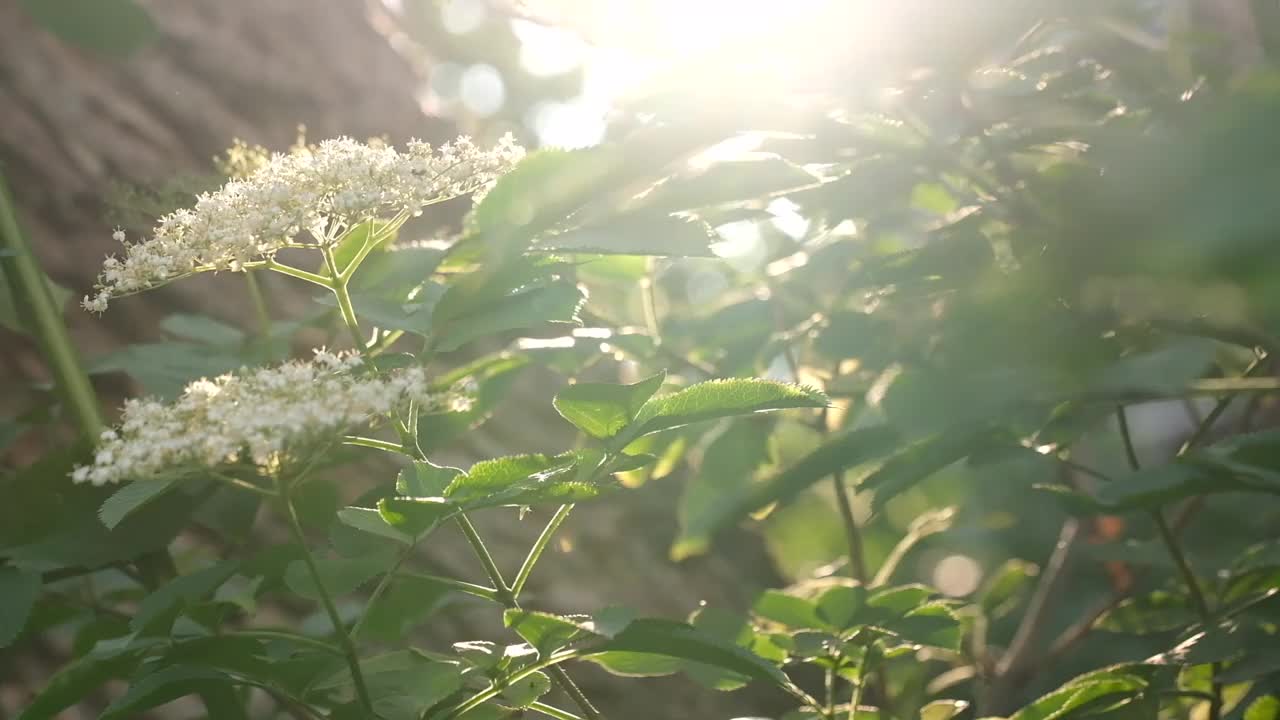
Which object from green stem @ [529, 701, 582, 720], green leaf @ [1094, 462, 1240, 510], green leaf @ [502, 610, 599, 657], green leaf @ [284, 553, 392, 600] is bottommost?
green stem @ [529, 701, 582, 720]

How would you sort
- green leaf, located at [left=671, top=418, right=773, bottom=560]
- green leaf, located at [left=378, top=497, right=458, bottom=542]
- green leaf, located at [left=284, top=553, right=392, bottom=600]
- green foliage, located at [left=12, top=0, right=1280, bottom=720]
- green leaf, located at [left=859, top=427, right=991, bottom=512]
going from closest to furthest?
1. green foliage, located at [left=12, top=0, right=1280, bottom=720]
2. green leaf, located at [left=378, top=497, right=458, bottom=542]
3. green leaf, located at [left=284, top=553, right=392, bottom=600]
4. green leaf, located at [left=859, top=427, right=991, bottom=512]
5. green leaf, located at [left=671, top=418, right=773, bottom=560]

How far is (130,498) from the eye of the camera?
0.66 metres

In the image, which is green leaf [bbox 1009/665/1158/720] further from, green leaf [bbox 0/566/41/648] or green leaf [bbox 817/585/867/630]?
green leaf [bbox 0/566/41/648]

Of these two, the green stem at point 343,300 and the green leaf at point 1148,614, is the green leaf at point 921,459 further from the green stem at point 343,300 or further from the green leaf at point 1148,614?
the green leaf at point 1148,614

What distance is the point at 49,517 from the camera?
2.90 feet

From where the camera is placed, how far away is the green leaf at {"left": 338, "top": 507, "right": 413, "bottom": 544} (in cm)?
63

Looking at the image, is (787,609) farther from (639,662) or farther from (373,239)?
(373,239)

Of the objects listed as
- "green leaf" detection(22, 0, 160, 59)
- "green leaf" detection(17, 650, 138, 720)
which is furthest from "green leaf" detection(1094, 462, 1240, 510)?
"green leaf" detection(22, 0, 160, 59)

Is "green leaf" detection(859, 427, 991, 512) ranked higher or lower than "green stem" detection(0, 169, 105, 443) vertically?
lower

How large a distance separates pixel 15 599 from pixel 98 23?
61 cm

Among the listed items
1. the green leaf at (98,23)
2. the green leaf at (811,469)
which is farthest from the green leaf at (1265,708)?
the green leaf at (98,23)

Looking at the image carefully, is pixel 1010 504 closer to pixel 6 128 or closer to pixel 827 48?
pixel 827 48

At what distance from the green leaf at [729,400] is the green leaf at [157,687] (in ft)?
1.19

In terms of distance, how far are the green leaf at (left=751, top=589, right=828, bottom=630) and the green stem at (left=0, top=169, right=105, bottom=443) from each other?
2.26 ft
